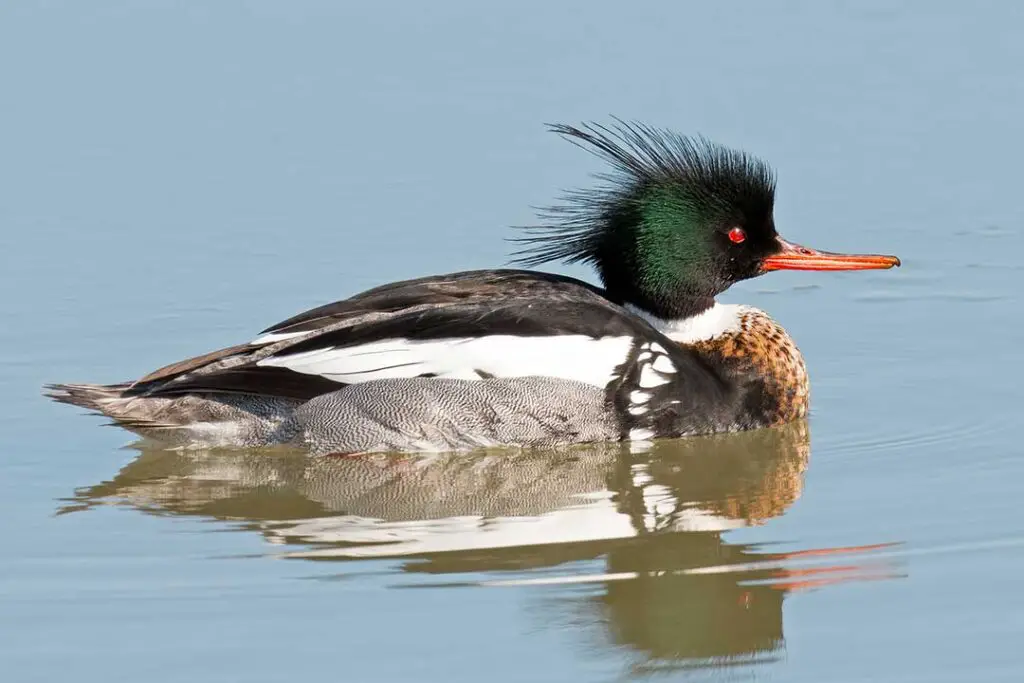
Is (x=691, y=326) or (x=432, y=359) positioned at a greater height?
(x=691, y=326)

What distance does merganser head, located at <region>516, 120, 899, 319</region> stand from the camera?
961 cm

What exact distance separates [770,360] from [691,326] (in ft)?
1.61

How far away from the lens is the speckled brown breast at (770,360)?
380 inches

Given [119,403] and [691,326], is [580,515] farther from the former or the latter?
[119,403]

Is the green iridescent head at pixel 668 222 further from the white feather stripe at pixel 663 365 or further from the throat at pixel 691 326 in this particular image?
the white feather stripe at pixel 663 365

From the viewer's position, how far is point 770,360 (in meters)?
9.70

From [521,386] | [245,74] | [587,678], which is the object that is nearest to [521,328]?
[521,386]

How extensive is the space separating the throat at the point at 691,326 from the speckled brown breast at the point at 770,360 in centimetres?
3

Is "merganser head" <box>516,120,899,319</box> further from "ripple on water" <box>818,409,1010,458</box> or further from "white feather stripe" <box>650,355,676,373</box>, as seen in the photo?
"ripple on water" <box>818,409,1010,458</box>

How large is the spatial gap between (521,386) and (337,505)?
1203 millimetres

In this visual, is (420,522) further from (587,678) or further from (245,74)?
(245,74)

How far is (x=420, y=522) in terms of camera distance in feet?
26.8

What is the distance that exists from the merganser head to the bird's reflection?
90 cm

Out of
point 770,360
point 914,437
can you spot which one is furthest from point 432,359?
point 914,437
